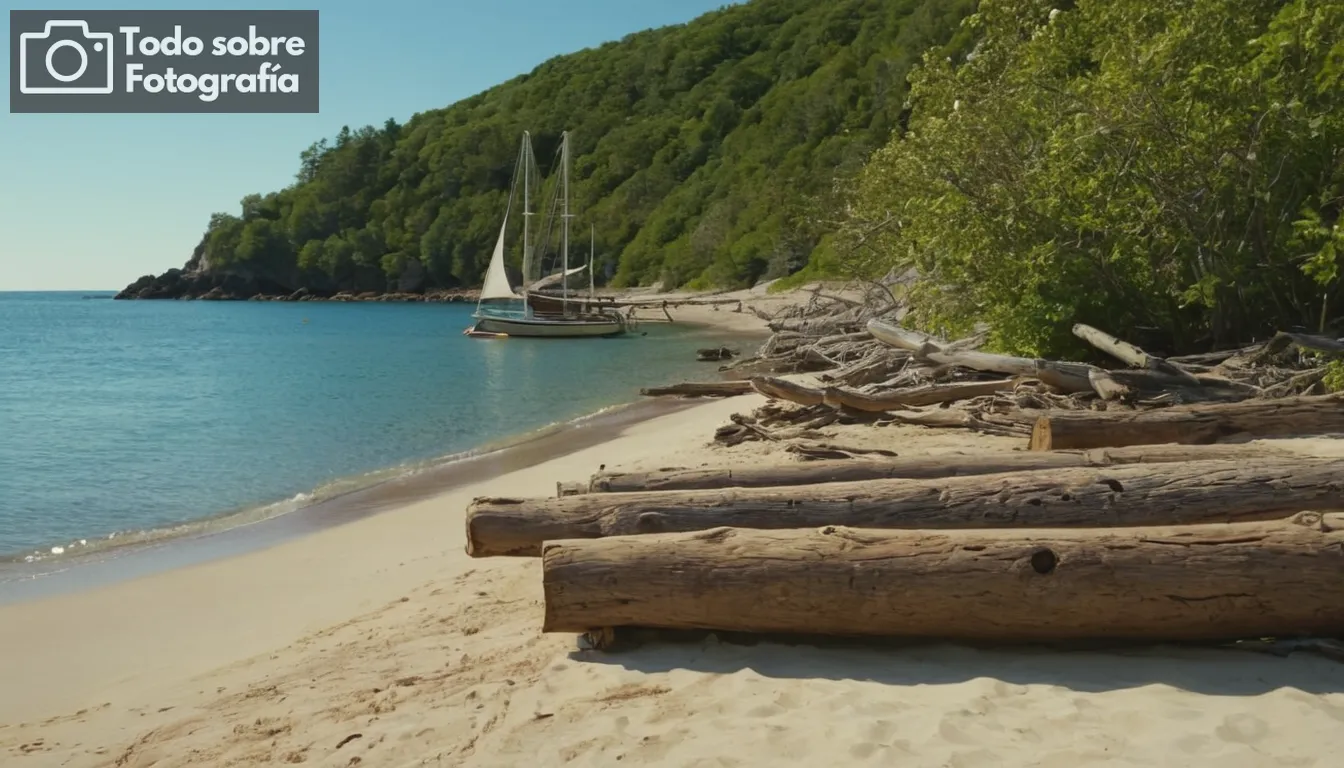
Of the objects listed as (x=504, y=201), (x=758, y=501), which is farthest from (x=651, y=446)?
(x=504, y=201)

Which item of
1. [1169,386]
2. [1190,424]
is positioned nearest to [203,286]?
[1169,386]

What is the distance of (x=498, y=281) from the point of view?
5297 centimetres

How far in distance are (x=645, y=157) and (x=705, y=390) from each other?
90.0 meters

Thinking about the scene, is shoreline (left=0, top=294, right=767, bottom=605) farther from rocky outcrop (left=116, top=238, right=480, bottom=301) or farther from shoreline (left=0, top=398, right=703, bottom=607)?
rocky outcrop (left=116, top=238, right=480, bottom=301)

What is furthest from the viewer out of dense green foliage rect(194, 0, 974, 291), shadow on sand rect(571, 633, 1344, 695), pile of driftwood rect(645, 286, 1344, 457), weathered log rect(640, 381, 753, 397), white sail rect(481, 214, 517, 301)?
dense green foliage rect(194, 0, 974, 291)

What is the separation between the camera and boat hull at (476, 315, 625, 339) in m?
47.9

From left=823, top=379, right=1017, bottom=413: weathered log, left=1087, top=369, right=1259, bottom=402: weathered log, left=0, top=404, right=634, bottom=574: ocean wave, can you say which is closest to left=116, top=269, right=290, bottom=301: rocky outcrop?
left=0, top=404, right=634, bottom=574: ocean wave

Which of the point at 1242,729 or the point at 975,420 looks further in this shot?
the point at 975,420

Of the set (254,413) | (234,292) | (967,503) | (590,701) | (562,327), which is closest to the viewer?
(590,701)

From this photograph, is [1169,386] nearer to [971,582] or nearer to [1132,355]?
[1132,355]

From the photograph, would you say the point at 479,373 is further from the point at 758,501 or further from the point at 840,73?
the point at 840,73

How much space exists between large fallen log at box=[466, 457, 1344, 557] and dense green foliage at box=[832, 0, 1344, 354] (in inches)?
239

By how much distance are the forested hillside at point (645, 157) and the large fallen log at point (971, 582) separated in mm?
57759

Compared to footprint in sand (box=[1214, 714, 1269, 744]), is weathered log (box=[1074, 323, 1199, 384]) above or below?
above
